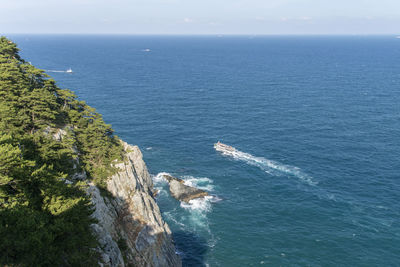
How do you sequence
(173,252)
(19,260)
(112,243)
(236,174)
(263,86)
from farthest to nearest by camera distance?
(263,86)
(236,174)
(173,252)
(112,243)
(19,260)

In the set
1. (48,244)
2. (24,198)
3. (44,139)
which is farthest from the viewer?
(44,139)

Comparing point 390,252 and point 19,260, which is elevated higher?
point 19,260

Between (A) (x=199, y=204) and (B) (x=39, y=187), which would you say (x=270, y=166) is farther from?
(B) (x=39, y=187)

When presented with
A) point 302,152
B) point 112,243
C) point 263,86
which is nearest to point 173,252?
point 112,243

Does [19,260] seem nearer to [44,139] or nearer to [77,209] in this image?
[77,209]

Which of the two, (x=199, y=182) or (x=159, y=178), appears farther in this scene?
(x=159, y=178)

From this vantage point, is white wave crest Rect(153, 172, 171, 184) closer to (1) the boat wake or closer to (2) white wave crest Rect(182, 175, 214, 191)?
(2) white wave crest Rect(182, 175, 214, 191)

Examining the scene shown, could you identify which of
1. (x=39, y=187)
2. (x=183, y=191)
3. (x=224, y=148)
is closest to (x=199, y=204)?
(x=183, y=191)
